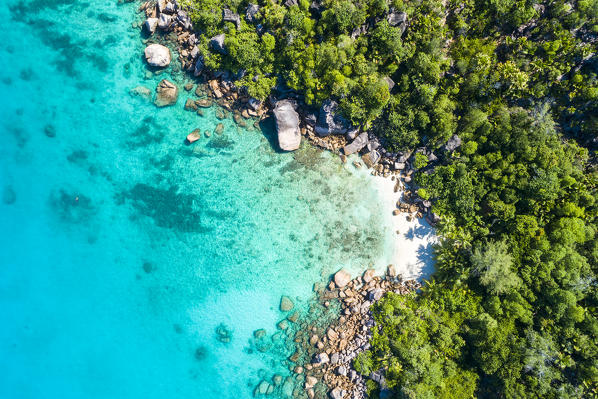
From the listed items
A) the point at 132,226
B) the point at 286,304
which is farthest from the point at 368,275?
the point at 132,226

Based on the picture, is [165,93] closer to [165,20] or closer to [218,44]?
[165,20]

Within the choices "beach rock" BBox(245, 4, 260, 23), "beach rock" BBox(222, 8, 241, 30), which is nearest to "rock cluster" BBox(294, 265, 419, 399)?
"beach rock" BBox(245, 4, 260, 23)

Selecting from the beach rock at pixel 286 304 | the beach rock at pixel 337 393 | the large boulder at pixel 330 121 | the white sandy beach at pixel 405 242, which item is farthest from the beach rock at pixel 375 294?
the large boulder at pixel 330 121

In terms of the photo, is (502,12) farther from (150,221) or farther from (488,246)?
(150,221)

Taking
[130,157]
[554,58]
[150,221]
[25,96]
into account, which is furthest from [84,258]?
[554,58]

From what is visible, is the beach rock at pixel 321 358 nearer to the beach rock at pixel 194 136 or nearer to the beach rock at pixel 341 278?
the beach rock at pixel 341 278
